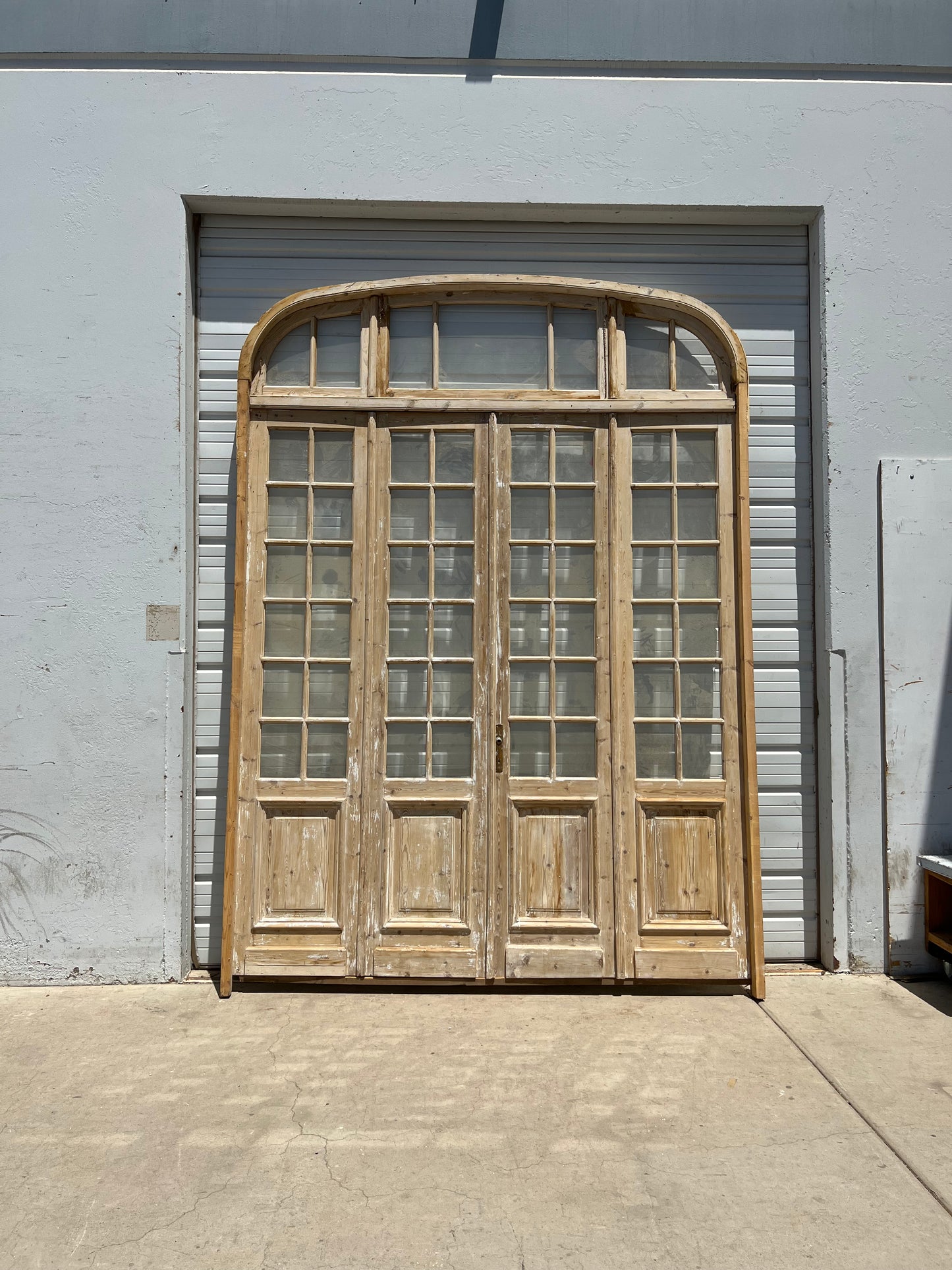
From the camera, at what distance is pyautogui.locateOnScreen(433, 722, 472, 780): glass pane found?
14.5 ft

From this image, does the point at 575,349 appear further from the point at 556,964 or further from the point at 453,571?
the point at 556,964

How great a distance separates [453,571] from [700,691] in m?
1.39

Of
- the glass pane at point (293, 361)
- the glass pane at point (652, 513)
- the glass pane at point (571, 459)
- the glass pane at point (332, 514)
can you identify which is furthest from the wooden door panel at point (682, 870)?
the glass pane at point (293, 361)

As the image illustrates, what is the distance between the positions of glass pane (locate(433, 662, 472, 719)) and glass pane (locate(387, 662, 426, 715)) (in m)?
0.06

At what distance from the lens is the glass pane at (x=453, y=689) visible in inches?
175

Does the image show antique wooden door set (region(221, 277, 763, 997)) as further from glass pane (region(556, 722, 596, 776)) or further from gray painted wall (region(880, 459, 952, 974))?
gray painted wall (region(880, 459, 952, 974))

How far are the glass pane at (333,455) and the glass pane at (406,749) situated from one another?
1302 mm

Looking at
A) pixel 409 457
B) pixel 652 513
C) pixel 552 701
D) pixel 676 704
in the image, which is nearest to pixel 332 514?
pixel 409 457

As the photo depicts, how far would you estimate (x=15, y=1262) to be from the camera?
2.46 meters

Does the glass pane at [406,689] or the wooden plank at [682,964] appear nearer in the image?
the wooden plank at [682,964]

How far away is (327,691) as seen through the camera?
445 cm

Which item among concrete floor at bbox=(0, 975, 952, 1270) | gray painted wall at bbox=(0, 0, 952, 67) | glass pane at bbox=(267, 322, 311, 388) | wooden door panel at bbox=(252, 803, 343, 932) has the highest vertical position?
gray painted wall at bbox=(0, 0, 952, 67)

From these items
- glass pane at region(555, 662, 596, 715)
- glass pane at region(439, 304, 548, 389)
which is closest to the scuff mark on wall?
glass pane at region(555, 662, 596, 715)

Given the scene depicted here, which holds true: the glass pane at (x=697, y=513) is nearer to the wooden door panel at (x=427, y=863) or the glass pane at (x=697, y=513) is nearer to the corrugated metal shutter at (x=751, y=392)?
the corrugated metal shutter at (x=751, y=392)
